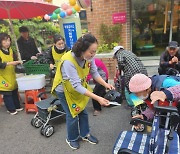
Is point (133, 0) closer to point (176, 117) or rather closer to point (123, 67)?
point (123, 67)

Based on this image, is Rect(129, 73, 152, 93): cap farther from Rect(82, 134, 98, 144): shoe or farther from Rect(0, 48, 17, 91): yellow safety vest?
Rect(0, 48, 17, 91): yellow safety vest

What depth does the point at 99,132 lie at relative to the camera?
3.20 metres

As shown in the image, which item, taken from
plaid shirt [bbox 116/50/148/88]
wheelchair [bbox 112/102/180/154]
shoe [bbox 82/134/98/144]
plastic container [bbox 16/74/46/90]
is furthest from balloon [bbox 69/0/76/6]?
wheelchair [bbox 112/102/180/154]

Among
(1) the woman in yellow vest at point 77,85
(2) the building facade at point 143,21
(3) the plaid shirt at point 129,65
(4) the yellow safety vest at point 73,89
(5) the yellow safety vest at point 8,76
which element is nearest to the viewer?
(1) the woman in yellow vest at point 77,85

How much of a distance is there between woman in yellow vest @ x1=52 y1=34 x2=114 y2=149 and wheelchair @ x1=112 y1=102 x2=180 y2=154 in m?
0.50

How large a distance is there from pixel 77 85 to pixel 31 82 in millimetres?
1765

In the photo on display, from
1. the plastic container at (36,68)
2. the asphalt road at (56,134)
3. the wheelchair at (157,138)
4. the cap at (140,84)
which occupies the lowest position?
the asphalt road at (56,134)

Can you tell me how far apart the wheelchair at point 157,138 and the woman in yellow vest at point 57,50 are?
196 cm

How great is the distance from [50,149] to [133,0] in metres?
4.54

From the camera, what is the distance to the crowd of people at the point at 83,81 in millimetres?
2008

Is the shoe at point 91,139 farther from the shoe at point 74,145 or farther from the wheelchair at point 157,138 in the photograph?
the wheelchair at point 157,138

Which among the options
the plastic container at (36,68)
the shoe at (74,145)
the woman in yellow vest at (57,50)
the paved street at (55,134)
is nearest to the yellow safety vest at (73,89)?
the shoe at (74,145)

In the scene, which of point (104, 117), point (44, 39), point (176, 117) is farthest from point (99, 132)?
point (44, 39)

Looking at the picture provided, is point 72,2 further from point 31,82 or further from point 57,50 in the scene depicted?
point 31,82
